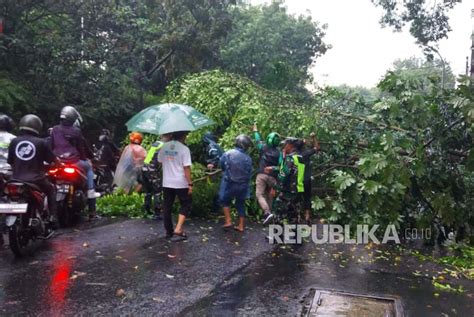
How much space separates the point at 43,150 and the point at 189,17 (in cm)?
1678

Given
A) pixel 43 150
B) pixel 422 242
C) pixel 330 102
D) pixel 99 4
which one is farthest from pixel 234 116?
pixel 99 4

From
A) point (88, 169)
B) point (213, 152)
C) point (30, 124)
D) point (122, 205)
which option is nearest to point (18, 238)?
point (30, 124)

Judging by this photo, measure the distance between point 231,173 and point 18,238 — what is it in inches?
137

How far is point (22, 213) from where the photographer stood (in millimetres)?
5832

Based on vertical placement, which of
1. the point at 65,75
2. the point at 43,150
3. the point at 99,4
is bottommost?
the point at 43,150

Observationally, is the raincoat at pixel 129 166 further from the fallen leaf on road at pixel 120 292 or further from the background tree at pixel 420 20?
the background tree at pixel 420 20

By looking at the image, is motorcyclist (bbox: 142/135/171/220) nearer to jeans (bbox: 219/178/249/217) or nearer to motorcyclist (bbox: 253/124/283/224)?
jeans (bbox: 219/178/249/217)

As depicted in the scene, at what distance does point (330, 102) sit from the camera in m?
10.9

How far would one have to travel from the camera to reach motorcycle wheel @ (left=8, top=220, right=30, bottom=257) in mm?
5758

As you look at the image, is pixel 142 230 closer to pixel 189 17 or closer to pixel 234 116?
pixel 234 116

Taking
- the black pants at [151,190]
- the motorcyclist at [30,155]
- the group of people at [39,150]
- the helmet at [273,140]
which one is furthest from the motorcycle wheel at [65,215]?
the helmet at [273,140]

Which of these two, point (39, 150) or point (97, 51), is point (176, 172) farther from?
point (97, 51)

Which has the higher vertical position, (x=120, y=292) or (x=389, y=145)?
(x=389, y=145)

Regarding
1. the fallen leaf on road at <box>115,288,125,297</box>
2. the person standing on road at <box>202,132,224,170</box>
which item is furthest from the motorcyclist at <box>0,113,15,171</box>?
the person standing on road at <box>202,132,224,170</box>
